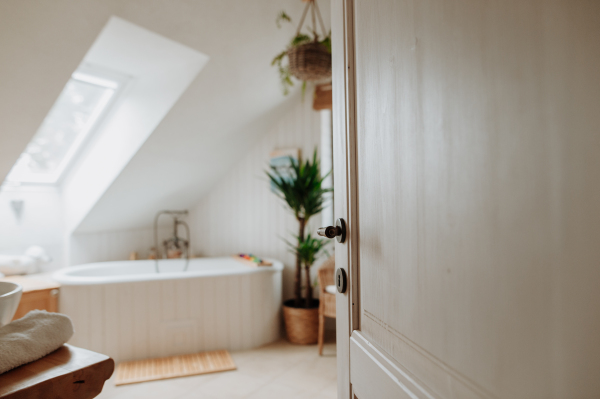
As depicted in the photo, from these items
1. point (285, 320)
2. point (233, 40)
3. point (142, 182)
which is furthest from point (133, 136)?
point (285, 320)

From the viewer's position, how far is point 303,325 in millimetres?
3371

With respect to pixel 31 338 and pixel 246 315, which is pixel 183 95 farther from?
pixel 31 338

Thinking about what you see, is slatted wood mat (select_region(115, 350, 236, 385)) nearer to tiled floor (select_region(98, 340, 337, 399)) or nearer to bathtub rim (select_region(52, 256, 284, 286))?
tiled floor (select_region(98, 340, 337, 399))

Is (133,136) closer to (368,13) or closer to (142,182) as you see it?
(142,182)

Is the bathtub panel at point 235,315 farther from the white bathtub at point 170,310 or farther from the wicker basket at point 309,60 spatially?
the wicker basket at point 309,60

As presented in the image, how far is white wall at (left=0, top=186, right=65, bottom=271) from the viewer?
10.8 feet

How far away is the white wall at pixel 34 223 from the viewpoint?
328 cm

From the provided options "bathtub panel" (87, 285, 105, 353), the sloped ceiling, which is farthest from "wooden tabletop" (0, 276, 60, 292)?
the sloped ceiling

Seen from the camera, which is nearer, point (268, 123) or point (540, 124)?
point (540, 124)

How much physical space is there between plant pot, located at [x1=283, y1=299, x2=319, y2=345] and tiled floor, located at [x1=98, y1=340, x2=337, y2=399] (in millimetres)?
250

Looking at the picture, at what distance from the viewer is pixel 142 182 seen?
141 inches

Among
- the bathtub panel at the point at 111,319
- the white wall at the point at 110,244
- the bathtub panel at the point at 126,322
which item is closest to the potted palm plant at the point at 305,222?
the bathtub panel at the point at 126,322

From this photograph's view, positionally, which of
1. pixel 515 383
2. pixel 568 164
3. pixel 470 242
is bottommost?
pixel 515 383

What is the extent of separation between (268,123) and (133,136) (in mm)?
1343
